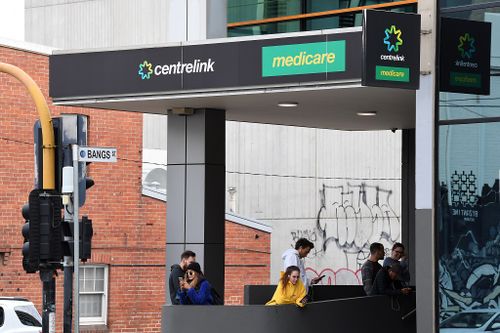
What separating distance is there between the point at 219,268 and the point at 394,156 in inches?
913

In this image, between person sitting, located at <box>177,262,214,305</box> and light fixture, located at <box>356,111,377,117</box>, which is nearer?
person sitting, located at <box>177,262,214,305</box>

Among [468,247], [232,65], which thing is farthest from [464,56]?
[232,65]

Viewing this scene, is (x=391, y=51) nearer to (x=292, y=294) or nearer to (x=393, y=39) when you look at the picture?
(x=393, y=39)

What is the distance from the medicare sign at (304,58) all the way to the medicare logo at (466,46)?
1.56 meters

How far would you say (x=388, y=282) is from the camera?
20.5 metres

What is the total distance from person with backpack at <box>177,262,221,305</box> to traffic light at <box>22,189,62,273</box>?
5.77ft

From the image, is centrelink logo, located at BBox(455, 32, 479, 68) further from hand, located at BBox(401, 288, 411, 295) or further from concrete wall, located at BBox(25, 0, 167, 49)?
concrete wall, located at BBox(25, 0, 167, 49)

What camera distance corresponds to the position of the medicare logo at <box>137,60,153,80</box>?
781 inches

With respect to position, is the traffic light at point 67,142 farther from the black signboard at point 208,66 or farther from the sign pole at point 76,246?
the black signboard at point 208,66

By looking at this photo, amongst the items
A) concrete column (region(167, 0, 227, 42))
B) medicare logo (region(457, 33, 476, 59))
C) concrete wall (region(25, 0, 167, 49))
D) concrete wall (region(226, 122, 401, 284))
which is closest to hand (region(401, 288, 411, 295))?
medicare logo (region(457, 33, 476, 59))

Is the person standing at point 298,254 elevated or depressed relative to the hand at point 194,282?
elevated

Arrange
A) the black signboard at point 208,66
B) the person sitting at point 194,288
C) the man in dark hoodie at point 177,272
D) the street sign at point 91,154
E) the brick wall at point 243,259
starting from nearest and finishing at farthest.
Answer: the street sign at point 91,154
the person sitting at point 194,288
the black signboard at point 208,66
the man in dark hoodie at point 177,272
the brick wall at point 243,259

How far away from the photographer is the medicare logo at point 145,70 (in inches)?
781

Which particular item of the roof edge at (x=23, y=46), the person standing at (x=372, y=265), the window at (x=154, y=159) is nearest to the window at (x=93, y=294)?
the window at (x=154, y=159)
